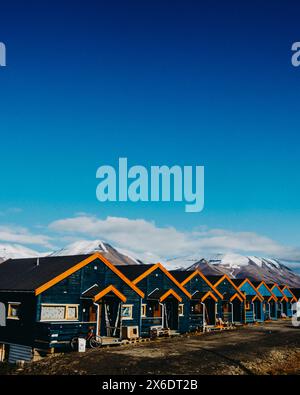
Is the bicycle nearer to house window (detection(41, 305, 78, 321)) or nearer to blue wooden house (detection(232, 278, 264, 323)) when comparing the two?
house window (detection(41, 305, 78, 321))

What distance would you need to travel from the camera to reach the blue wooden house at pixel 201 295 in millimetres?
42500

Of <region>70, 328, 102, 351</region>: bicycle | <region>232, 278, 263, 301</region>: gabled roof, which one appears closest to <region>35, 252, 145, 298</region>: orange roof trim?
<region>70, 328, 102, 351</region>: bicycle

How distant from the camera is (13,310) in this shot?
1150 inches

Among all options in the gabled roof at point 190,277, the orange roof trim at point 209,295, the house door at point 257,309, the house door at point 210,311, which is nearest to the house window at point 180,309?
the gabled roof at point 190,277

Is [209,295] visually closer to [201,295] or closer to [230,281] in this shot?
[201,295]

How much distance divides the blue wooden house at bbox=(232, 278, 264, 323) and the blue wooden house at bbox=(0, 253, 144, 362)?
72.3 feet

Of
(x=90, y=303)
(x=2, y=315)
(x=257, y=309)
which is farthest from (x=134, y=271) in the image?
(x=257, y=309)

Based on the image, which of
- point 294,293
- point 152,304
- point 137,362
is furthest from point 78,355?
point 294,293

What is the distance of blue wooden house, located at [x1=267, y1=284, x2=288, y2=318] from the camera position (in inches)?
2388

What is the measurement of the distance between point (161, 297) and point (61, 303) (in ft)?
34.6

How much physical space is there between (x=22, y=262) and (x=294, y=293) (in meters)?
48.9

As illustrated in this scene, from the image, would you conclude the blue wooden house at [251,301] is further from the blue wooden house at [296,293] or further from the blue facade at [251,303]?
the blue wooden house at [296,293]

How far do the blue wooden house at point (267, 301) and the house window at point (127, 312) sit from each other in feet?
91.6
